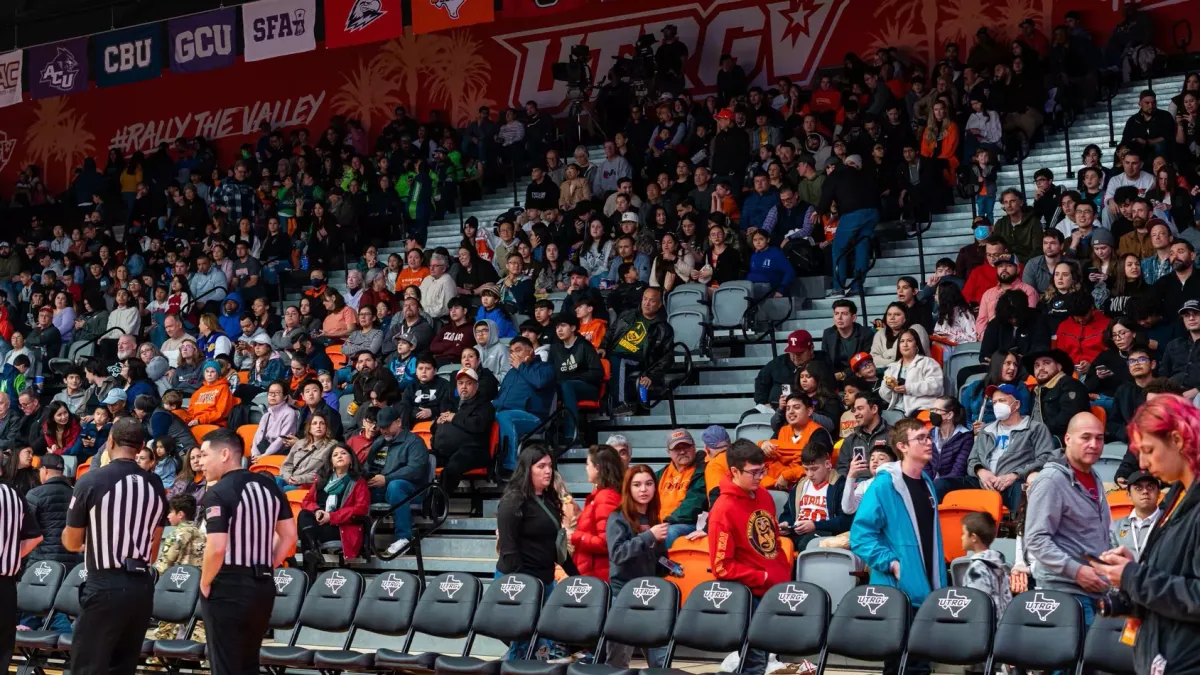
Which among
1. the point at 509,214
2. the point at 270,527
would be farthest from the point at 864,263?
the point at 270,527

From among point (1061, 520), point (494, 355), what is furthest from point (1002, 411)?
point (494, 355)

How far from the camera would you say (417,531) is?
11.0m

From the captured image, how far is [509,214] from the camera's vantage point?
1708 cm

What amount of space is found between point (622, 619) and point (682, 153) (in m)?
10.2

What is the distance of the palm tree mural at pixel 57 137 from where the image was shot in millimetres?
24547

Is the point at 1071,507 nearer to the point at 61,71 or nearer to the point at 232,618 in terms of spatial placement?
the point at 232,618

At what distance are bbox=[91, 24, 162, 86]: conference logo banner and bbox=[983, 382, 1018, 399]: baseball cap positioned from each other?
45.1 ft

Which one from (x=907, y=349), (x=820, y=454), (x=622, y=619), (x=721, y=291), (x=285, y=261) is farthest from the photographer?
(x=285, y=261)

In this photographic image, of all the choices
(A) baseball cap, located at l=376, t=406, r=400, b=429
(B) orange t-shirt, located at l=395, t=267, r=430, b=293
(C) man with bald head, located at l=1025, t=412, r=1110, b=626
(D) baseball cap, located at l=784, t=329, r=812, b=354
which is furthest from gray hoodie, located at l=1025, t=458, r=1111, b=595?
(B) orange t-shirt, located at l=395, t=267, r=430, b=293

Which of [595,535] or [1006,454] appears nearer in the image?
[595,535]

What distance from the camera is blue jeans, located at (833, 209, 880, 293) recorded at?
44.1 feet

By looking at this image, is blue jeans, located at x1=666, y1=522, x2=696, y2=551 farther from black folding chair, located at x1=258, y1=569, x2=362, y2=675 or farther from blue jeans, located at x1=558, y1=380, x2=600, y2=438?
blue jeans, located at x1=558, y1=380, x2=600, y2=438

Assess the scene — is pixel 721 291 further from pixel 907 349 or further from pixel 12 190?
pixel 12 190

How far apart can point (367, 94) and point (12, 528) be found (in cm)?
1507
